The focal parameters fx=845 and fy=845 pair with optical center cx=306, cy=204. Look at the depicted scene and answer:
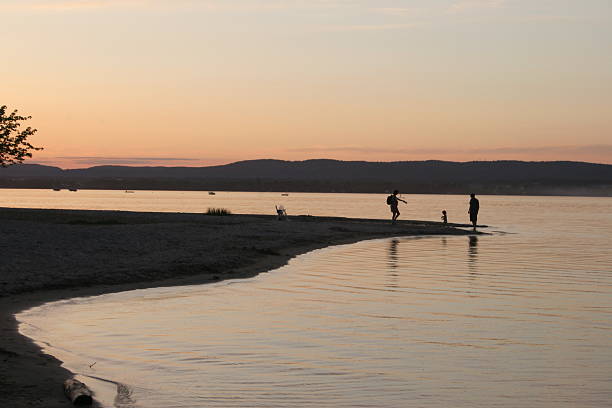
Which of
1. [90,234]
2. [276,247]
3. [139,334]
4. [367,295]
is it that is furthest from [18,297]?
[276,247]

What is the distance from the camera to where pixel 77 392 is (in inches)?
412

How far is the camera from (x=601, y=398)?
438 inches

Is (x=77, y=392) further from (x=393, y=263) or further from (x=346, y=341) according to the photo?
(x=393, y=263)

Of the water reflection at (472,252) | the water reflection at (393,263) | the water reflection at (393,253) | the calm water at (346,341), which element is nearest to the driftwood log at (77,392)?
the calm water at (346,341)

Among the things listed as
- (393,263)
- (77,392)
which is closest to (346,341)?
(77,392)

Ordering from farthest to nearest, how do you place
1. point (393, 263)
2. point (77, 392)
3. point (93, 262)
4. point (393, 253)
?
point (393, 253) < point (393, 263) < point (93, 262) < point (77, 392)

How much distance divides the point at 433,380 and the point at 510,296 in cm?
1016

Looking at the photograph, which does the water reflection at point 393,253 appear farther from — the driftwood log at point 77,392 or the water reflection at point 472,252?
the driftwood log at point 77,392

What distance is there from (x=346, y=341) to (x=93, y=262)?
13.4m

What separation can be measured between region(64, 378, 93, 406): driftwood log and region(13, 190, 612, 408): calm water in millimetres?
322

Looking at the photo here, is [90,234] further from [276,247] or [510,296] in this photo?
[510,296]

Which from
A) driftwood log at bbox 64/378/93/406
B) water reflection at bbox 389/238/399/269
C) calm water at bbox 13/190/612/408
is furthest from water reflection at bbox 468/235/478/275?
driftwood log at bbox 64/378/93/406

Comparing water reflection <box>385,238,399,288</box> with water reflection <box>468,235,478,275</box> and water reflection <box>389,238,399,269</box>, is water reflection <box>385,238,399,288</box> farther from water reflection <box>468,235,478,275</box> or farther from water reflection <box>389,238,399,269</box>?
water reflection <box>468,235,478,275</box>

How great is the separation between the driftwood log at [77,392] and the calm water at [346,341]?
0.32 m
